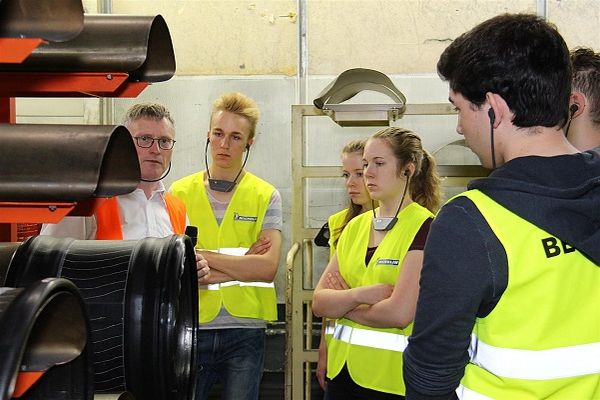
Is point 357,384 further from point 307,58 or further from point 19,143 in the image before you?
point 307,58

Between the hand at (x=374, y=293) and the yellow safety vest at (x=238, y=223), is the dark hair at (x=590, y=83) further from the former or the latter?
the yellow safety vest at (x=238, y=223)

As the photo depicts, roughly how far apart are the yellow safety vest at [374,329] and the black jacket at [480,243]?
1024mm

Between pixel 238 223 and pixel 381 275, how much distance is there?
930 millimetres

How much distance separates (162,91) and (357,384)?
8.80ft

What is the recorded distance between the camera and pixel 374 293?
2500mm

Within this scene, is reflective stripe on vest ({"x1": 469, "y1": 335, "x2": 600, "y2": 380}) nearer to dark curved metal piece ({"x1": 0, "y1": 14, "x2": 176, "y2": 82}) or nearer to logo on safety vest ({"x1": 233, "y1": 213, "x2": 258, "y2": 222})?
dark curved metal piece ({"x1": 0, "y1": 14, "x2": 176, "y2": 82})

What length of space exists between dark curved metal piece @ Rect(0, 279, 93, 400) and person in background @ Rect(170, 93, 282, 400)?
1999 millimetres

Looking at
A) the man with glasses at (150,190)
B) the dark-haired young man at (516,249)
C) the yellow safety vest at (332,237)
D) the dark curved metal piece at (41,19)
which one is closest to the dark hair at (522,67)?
the dark-haired young man at (516,249)

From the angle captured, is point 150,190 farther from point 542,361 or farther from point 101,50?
point 542,361

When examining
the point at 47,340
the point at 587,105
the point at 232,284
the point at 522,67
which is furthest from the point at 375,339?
the point at 47,340

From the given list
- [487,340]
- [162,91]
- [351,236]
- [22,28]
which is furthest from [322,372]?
[22,28]

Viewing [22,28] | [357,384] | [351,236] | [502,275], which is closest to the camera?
[22,28]

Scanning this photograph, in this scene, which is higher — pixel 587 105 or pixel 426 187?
pixel 587 105

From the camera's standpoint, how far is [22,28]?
92cm
